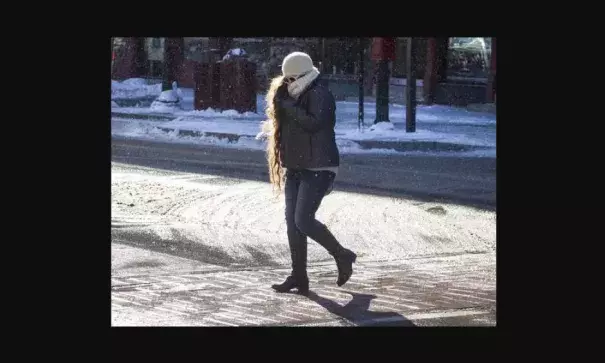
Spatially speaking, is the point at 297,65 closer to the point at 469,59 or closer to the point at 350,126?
the point at 350,126

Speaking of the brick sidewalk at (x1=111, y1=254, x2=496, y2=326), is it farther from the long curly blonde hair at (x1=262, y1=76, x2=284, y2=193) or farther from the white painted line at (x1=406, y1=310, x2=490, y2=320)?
the long curly blonde hair at (x1=262, y1=76, x2=284, y2=193)

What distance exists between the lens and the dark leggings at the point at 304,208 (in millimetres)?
8336

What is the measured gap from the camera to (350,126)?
23.4 meters

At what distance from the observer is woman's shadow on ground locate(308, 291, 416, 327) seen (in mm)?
7883

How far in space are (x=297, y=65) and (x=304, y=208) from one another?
86 cm

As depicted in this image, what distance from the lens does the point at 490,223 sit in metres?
12.1

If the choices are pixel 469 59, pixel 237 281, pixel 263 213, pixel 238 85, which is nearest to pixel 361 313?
pixel 237 281

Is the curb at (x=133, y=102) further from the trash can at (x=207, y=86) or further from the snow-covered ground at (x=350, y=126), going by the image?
the trash can at (x=207, y=86)

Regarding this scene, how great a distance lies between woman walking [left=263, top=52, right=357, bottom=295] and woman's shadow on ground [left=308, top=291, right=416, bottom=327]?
0.37m

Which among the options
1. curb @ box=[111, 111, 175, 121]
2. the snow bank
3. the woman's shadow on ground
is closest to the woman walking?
the woman's shadow on ground

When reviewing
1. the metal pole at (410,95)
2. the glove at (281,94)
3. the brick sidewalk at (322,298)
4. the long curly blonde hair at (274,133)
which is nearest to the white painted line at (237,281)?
the brick sidewalk at (322,298)
